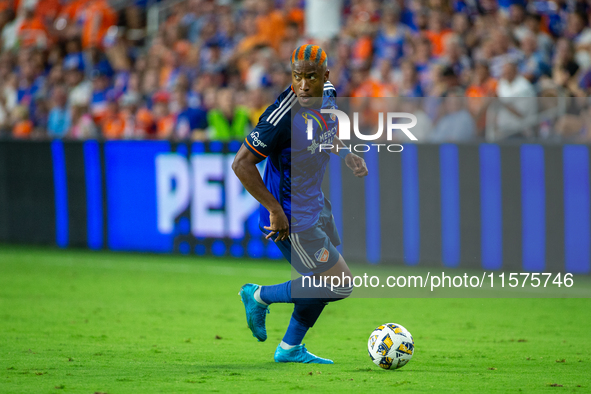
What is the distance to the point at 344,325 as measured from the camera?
6.80 m

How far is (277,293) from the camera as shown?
200 inches

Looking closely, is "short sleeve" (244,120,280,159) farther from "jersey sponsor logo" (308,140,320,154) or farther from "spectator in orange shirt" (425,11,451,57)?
"spectator in orange shirt" (425,11,451,57)

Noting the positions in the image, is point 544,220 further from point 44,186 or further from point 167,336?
point 44,186

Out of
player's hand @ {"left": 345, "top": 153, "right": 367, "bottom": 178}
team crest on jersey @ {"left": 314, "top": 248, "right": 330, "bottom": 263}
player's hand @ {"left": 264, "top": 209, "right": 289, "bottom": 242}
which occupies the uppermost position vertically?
player's hand @ {"left": 345, "top": 153, "right": 367, "bottom": 178}

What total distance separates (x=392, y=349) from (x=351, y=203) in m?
5.15

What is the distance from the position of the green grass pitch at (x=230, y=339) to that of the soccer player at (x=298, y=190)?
444 millimetres

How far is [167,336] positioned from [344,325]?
5.41 feet

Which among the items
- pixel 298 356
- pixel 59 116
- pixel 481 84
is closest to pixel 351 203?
pixel 481 84

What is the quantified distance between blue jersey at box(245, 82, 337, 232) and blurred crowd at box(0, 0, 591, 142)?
4.35 m

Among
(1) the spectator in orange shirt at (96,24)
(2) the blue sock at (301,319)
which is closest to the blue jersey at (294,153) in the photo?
(2) the blue sock at (301,319)

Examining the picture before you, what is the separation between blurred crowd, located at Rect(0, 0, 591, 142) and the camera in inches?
367

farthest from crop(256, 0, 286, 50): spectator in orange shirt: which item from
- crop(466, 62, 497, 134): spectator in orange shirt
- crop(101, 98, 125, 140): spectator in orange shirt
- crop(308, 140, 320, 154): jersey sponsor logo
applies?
crop(308, 140, 320, 154): jersey sponsor logo

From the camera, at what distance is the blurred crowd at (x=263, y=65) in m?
9.32

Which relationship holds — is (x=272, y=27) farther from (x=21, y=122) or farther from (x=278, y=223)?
(x=278, y=223)
